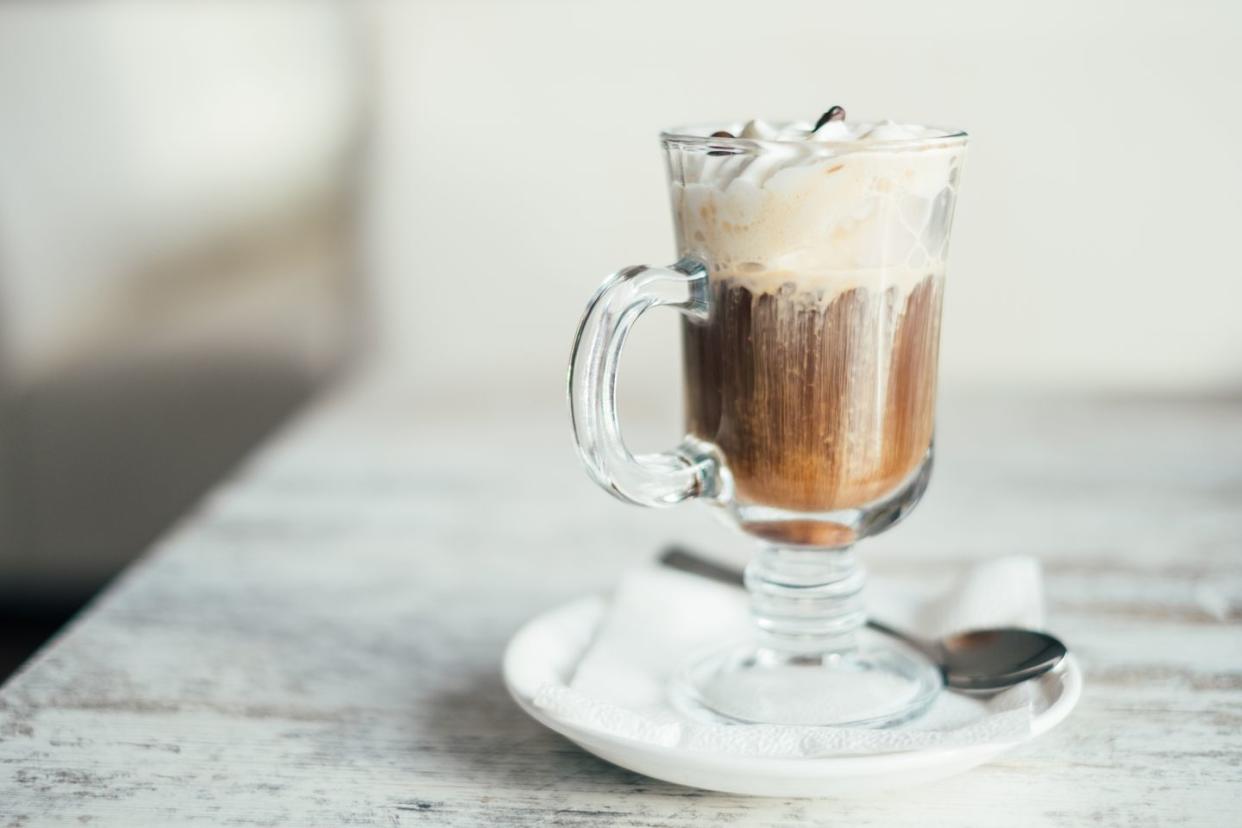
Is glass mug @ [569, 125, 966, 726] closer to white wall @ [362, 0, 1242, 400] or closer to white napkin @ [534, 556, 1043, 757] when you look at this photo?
white napkin @ [534, 556, 1043, 757]

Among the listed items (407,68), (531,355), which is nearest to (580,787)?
(531,355)

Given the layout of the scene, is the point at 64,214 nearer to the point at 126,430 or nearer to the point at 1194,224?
the point at 126,430

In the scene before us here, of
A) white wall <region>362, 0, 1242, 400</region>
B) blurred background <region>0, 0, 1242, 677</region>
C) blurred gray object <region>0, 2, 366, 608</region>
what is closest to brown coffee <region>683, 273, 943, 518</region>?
blurred background <region>0, 0, 1242, 677</region>

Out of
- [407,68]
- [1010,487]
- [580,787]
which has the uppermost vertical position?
[407,68]

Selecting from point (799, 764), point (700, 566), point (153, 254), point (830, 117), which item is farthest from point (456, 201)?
point (799, 764)

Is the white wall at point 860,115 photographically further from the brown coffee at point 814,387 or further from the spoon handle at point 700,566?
the brown coffee at point 814,387

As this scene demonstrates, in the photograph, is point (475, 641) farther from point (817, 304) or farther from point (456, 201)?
point (456, 201)
